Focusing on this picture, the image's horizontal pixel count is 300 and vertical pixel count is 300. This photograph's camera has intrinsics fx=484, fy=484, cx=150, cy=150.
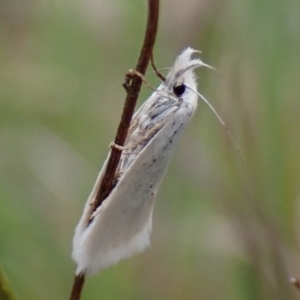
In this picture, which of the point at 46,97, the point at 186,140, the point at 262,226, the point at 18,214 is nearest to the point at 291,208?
the point at 262,226

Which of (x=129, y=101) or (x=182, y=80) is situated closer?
(x=129, y=101)

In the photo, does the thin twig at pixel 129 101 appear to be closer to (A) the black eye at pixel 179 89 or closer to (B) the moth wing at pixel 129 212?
(B) the moth wing at pixel 129 212

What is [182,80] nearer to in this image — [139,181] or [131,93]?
[139,181]

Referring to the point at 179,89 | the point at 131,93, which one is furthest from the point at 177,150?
the point at 131,93

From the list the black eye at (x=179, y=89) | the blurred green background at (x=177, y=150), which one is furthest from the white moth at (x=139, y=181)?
the blurred green background at (x=177, y=150)

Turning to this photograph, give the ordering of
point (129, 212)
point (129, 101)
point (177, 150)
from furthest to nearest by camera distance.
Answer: point (177, 150), point (129, 212), point (129, 101)

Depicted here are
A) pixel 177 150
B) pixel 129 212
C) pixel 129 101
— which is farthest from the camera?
pixel 177 150

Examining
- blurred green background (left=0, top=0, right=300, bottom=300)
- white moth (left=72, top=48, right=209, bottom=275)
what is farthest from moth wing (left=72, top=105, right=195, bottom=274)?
blurred green background (left=0, top=0, right=300, bottom=300)

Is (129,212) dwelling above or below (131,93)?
below
